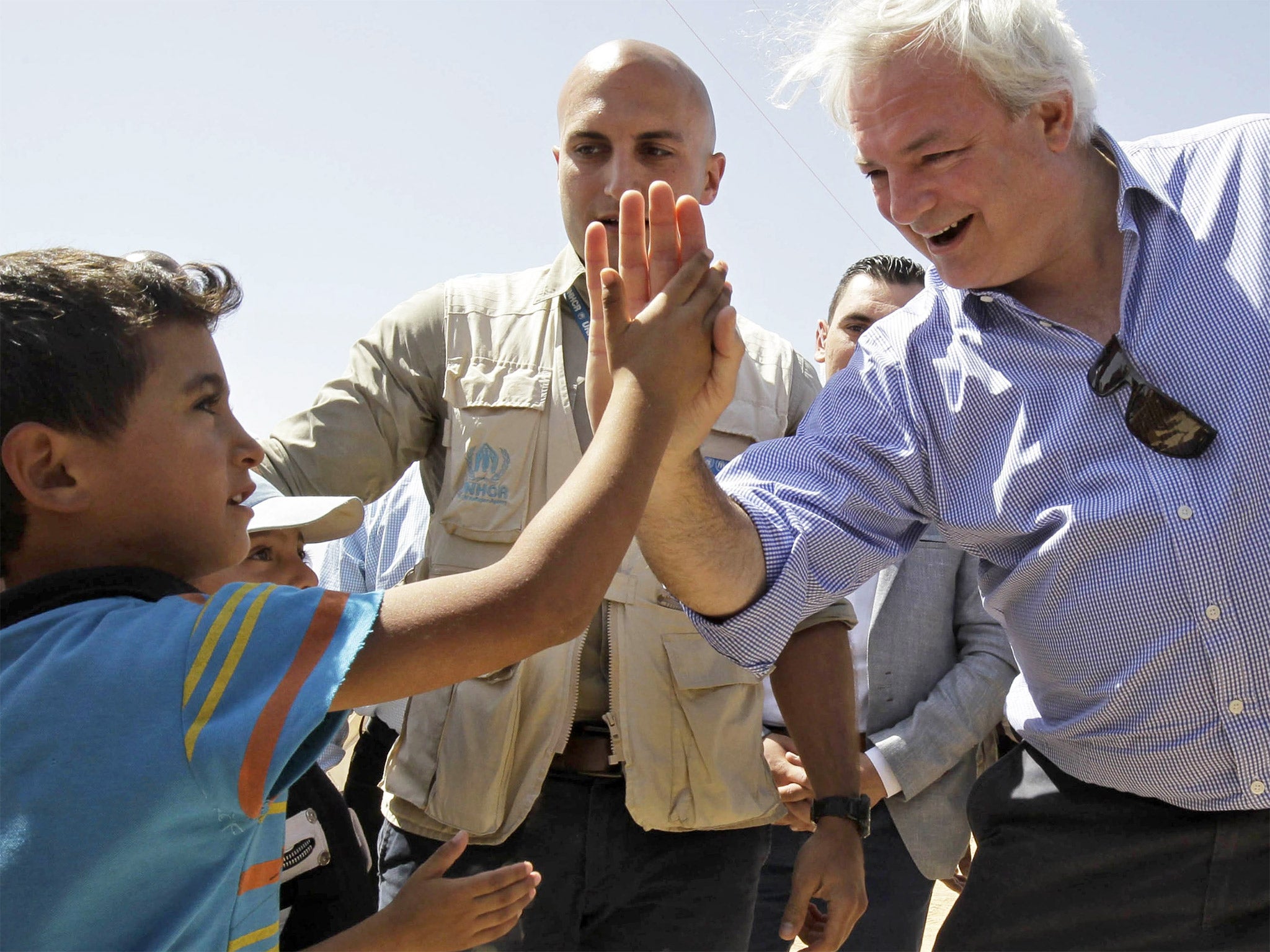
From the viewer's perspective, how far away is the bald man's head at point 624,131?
290 centimetres

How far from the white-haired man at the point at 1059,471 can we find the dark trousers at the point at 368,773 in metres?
1.70

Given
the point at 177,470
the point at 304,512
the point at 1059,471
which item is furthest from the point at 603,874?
the point at 177,470

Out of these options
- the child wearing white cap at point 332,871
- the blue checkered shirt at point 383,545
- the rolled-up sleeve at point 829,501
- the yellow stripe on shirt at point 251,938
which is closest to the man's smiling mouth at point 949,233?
the rolled-up sleeve at point 829,501

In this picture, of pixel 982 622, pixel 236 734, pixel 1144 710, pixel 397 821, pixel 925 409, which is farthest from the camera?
pixel 982 622

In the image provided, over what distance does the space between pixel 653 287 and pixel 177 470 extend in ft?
2.60

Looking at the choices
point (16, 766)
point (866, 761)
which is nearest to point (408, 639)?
point (16, 766)

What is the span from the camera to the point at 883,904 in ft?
12.2

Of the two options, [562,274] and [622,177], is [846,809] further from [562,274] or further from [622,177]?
[622,177]

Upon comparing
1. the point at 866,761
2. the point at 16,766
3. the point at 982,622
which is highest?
→ the point at 16,766

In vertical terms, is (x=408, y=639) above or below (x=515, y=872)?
above

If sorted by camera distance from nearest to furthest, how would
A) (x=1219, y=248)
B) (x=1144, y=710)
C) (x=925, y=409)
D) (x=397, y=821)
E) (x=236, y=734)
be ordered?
(x=236, y=734)
(x=1144, y=710)
(x=1219, y=248)
(x=925, y=409)
(x=397, y=821)

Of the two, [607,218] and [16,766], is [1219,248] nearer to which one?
[607,218]

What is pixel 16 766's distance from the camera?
1.42m

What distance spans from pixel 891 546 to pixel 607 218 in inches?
41.3
